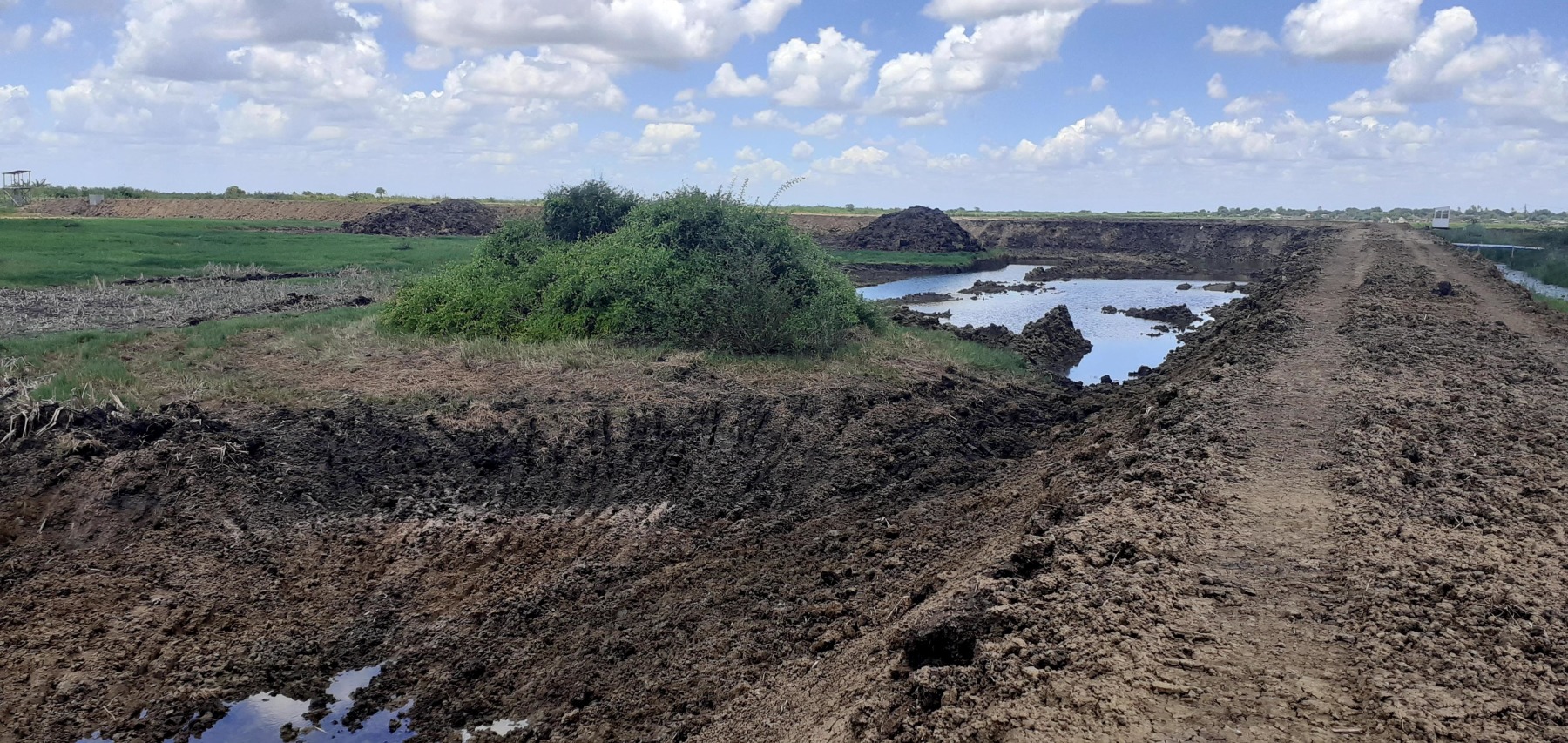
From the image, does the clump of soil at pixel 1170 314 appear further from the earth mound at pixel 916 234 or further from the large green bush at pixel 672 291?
the earth mound at pixel 916 234

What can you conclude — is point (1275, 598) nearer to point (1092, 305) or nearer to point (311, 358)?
point (311, 358)

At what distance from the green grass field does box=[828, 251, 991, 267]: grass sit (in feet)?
53.7

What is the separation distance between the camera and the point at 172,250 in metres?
32.5

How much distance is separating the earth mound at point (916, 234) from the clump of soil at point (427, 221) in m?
18.8

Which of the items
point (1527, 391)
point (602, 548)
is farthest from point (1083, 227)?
point (602, 548)

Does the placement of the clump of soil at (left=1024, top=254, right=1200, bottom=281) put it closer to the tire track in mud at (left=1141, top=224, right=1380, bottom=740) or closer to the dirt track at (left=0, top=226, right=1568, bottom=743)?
the dirt track at (left=0, top=226, right=1568, bottom=743)

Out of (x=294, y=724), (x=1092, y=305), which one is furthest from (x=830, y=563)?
(x=1092, y=305)

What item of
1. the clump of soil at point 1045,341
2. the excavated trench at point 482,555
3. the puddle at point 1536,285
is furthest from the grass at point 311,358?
the puddle at point 1536,285

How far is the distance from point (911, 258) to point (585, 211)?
82.6ft

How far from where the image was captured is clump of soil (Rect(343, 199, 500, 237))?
48750 mm

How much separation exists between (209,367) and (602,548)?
7.48 metres

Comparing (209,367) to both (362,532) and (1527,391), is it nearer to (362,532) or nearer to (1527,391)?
(362,532)

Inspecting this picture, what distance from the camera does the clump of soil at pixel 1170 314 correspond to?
2694cm

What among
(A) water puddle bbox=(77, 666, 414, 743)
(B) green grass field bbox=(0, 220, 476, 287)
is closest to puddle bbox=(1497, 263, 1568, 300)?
(A) water puddle bbox=(77, 666, 414, 743)
